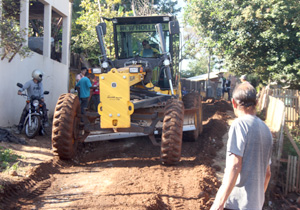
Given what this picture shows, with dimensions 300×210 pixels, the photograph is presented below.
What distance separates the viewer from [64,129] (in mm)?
7355

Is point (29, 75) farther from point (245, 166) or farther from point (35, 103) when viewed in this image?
point (245, 166)

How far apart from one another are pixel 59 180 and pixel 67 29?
9.95 metres

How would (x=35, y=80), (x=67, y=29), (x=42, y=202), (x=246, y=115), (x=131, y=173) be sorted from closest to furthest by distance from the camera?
(x=246, y=115), (x=42, y=202), (x=131, y=173), (x=35, y=80), (x=67, y=29)

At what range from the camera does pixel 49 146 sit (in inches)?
363

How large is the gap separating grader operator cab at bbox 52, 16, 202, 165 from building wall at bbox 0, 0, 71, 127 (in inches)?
104

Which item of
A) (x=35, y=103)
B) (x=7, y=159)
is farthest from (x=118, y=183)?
(x=35, y=103)

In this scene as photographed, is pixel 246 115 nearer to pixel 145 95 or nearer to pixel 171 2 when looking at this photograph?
pixel 145 95

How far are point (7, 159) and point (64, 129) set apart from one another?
48.0 inches

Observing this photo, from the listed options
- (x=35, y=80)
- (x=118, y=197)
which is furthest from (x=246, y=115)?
(x=35, y=80)

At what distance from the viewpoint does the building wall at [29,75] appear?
399 inches

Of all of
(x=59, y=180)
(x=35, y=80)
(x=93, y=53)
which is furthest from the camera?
(x=93, y=53)

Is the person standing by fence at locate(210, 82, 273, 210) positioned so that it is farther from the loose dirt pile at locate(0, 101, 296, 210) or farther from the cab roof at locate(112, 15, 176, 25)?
the cab roof at locate(112, 15, 176, 25)

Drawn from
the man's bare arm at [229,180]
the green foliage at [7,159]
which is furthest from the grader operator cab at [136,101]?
the man's bare arm at [229,180]

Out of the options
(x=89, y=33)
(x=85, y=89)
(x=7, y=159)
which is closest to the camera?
(x=7, y=159)
